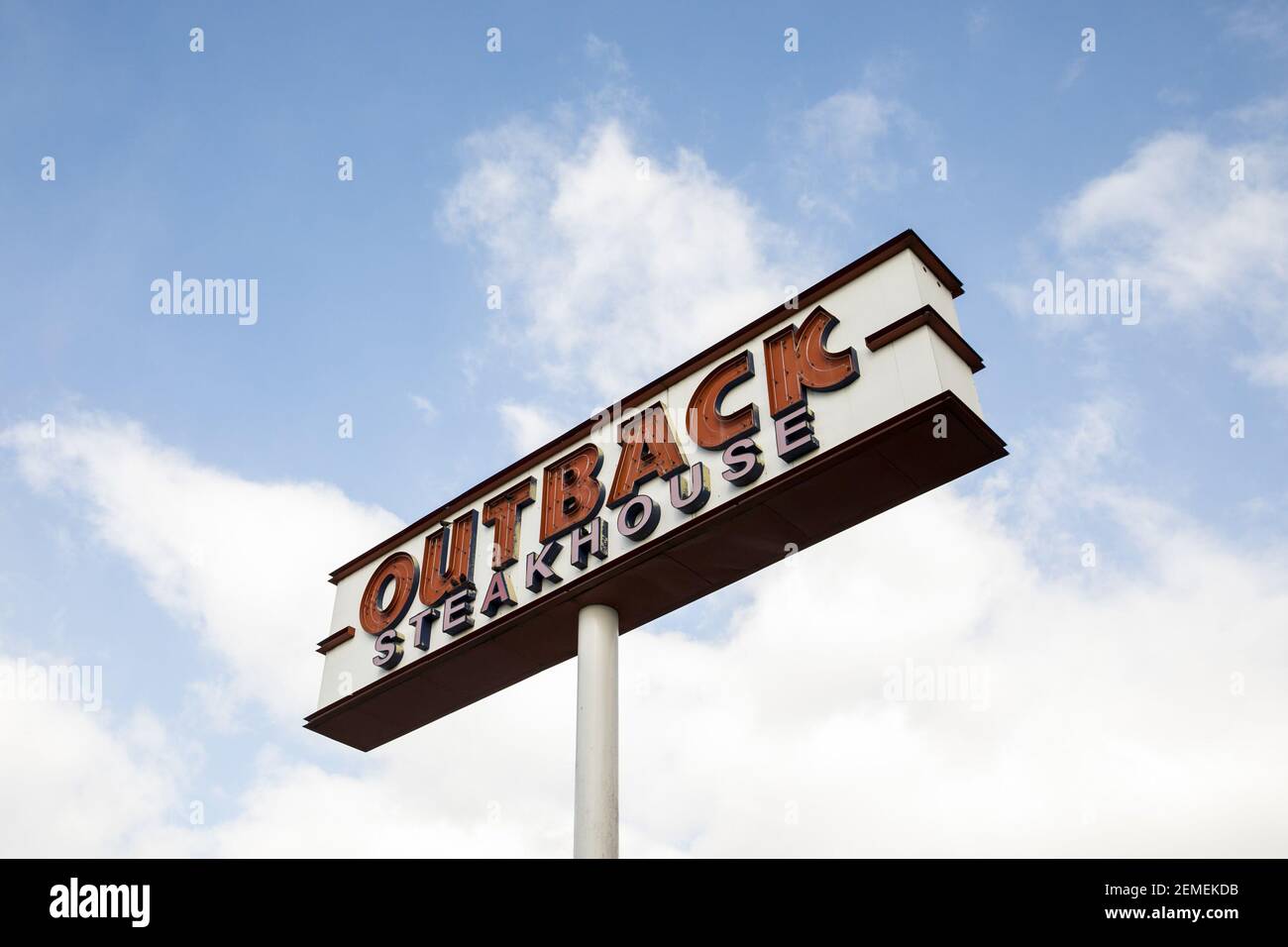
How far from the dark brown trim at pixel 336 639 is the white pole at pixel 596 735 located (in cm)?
381

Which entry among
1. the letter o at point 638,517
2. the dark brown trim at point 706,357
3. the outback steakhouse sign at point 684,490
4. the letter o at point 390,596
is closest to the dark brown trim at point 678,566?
the outback steakhouse sign at point 684,490

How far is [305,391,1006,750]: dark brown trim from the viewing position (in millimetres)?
10031

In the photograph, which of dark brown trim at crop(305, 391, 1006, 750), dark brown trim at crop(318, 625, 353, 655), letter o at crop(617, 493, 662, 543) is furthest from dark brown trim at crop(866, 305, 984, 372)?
dark brown trim at crop(318, 625, 353, 655)

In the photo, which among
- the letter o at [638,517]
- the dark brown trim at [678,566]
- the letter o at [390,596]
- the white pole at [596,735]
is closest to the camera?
the dark brown trim at [678,566]

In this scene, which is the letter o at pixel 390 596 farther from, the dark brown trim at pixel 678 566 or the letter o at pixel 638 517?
the letter o at pixel 638 517

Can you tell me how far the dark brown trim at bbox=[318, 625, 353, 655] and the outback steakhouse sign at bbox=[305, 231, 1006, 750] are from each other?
21 mm

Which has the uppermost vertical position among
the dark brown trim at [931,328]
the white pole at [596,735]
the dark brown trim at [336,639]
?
the dark brown trim at [931,328]

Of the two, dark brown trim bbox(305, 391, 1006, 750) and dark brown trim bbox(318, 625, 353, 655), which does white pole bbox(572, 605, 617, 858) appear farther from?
dark brown trim bbox(318, 625, 353, 655)

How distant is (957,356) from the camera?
10.5m

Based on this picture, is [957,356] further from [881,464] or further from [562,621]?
[562,621]

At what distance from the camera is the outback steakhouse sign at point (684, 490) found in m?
10.3

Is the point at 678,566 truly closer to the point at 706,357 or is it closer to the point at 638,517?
the point at 638,517
